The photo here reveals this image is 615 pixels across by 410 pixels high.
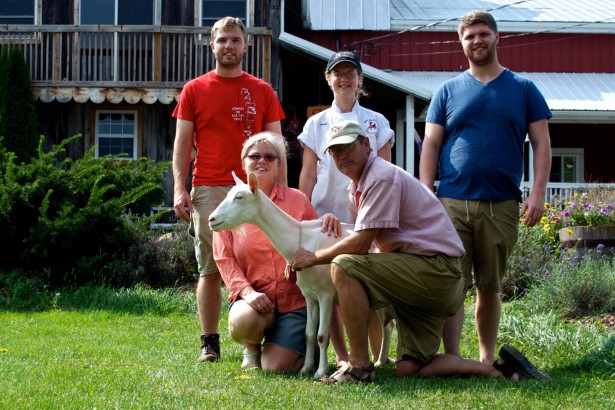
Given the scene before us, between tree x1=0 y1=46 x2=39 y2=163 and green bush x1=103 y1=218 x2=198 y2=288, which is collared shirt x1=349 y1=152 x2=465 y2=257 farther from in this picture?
tree x1=0 y1=46 x2=39 y2=163

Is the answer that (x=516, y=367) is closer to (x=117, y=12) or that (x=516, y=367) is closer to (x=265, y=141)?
(x=265, y=141)

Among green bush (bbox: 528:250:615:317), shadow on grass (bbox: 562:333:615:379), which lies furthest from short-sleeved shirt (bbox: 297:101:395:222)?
green bush (bbox: 528:250:615:317)

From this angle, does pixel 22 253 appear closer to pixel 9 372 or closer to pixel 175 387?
pixel 9 372

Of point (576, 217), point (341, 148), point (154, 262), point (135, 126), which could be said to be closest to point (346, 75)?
point (341, 148)

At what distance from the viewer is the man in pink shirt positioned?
507 centimetres

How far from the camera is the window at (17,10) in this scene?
1802cm

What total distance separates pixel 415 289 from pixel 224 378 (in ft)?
4.29

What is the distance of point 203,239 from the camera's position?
6.25 meters

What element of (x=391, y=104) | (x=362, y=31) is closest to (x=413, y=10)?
(x=362, y=31)

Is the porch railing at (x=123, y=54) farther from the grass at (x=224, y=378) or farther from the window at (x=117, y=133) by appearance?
the grass at (x=224, y=378)

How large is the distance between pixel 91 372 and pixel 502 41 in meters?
16.4

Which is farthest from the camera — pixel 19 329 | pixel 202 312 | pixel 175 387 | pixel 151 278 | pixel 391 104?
pixel 391 104

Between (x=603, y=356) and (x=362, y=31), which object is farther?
(x=362, y=31)

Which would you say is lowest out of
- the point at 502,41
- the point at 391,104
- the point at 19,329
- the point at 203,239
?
the point at 19,329
